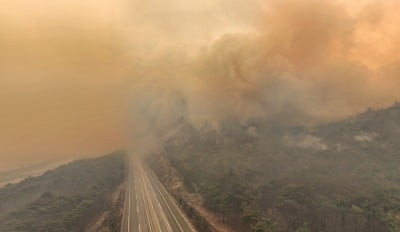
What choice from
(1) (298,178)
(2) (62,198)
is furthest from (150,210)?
(1) (298,178)

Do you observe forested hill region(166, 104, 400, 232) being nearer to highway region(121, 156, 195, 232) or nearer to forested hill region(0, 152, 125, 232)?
highway region(121, 156, 195, 232)

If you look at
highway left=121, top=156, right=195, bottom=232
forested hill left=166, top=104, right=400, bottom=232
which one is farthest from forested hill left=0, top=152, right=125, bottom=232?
forested hill left=166, top=104, right=400, bottom=232

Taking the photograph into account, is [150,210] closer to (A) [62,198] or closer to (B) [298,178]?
(A) [62,198]

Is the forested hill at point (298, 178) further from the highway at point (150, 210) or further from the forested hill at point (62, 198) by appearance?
the forested hill at point (62, 198)

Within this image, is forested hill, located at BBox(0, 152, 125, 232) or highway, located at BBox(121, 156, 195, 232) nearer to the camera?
highway, located at BBox(121, 156, 195, 232)

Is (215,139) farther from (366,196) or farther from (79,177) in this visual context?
(366,196)
